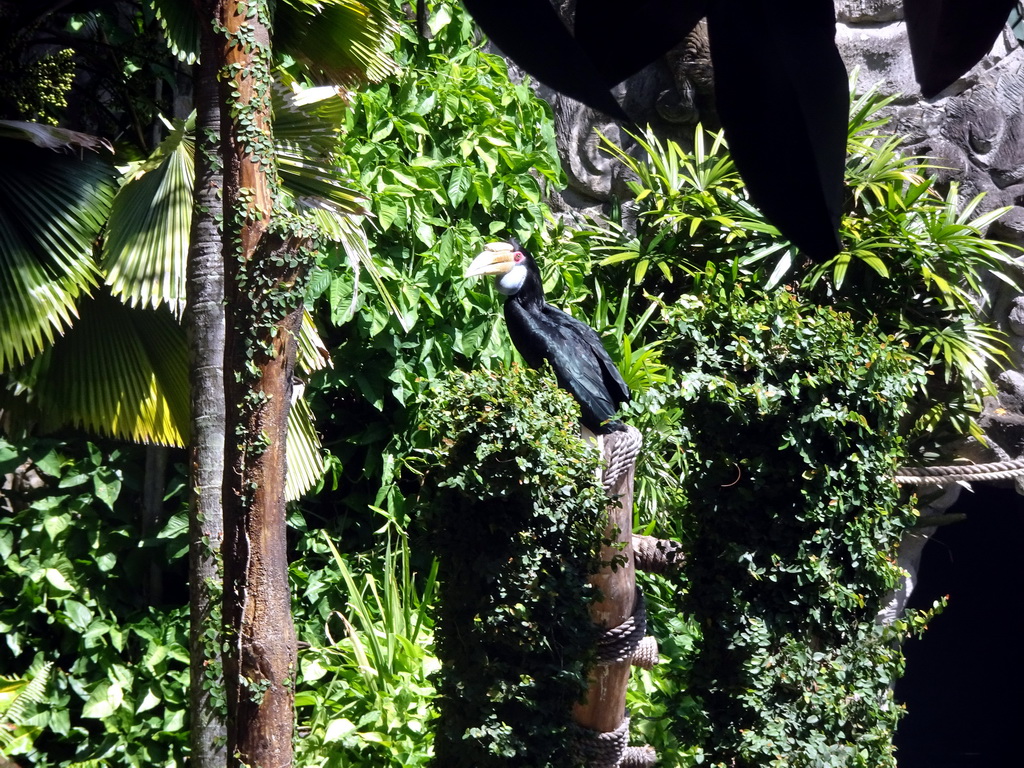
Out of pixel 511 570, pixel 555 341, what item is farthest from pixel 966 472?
pixel 511 570

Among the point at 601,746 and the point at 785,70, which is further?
the point at 601,746

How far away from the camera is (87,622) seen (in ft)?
11.0

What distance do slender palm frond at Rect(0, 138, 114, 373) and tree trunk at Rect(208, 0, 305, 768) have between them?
2.79 ft

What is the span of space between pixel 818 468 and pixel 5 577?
9.04 feet

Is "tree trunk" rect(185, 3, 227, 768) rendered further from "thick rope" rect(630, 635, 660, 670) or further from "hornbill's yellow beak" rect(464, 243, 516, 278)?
"thick rope" rect(630, 635, 660, 670)

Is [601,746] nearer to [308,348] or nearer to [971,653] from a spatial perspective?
[308,348]

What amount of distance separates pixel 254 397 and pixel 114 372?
1.13 meters

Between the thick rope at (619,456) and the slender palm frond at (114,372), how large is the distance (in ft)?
4.44

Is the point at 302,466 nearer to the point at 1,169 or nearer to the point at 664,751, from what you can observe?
the point at 1,169

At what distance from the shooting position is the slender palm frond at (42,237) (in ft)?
8.44

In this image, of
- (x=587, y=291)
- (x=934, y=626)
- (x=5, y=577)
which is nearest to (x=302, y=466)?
(x=5, y=577)

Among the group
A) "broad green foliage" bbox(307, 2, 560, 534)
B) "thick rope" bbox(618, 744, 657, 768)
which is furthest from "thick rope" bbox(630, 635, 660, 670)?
"broad green foliage" bbox(307, 2, 560, 534)

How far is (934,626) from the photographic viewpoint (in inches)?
274

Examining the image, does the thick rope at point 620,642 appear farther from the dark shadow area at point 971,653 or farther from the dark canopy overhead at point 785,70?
the dark shadow area at point 971,653
